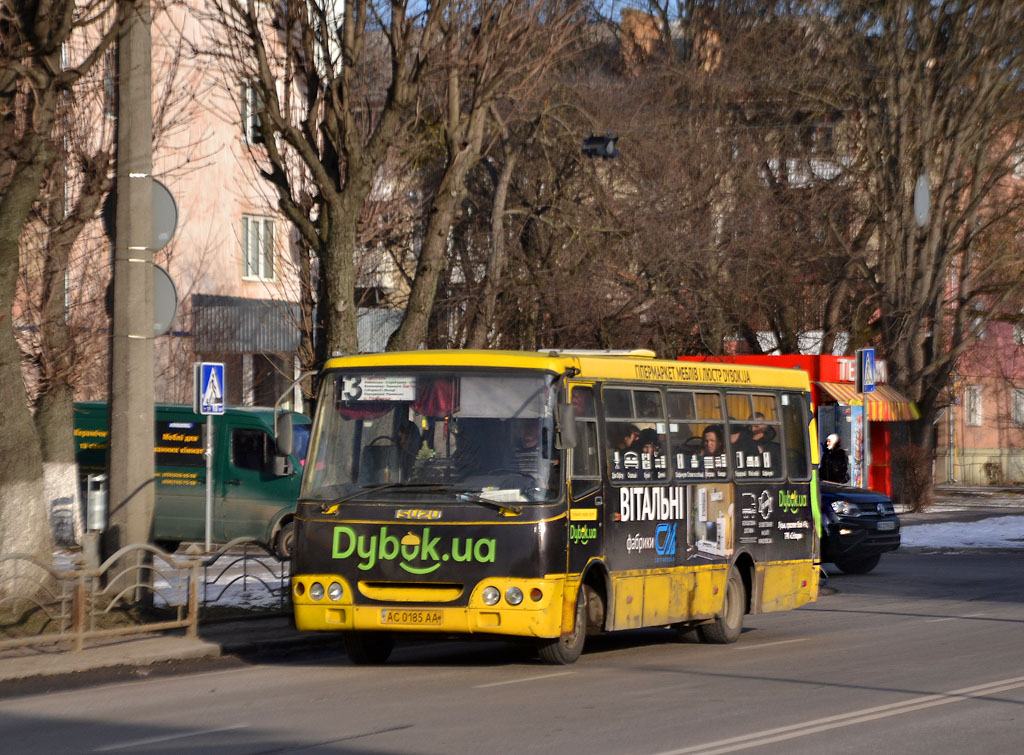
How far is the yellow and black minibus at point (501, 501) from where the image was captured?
12.2 meters

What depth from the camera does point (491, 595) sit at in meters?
12.1

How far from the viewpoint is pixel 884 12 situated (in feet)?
117

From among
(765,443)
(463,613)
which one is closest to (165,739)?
(463,613)

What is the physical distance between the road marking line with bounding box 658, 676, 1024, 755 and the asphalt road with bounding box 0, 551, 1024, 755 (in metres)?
0.02

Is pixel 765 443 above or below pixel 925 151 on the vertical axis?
below

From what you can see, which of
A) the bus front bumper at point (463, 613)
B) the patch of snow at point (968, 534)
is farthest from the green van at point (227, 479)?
the patch of snow at point (968, 534)

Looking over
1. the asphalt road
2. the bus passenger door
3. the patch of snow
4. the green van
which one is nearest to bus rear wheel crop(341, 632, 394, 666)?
the asphalt road

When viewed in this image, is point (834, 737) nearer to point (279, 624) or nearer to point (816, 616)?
point (279, 624)

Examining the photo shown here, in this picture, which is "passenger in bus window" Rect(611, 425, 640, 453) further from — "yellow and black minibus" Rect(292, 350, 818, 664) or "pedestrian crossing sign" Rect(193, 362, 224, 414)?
"pedestrian crossing sign" Rect(193, 362, 224, 414)

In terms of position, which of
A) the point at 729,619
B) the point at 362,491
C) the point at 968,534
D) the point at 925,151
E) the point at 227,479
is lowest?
the point at 729,619

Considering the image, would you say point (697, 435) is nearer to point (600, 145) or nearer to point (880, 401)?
point (600, 145)

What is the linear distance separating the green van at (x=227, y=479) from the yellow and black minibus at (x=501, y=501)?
10.1 m

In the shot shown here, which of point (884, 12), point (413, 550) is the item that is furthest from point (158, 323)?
point (884, 12)

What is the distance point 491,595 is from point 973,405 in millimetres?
49686
